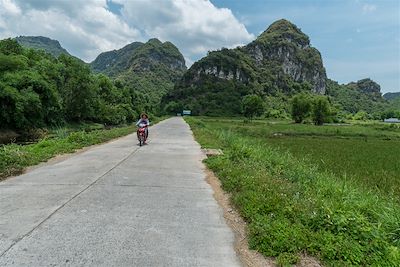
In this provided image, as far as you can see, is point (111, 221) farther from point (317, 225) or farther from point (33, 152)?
point (33, 152)

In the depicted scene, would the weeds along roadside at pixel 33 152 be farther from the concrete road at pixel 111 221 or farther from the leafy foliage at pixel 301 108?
the leafy foliage at pixel 301 108

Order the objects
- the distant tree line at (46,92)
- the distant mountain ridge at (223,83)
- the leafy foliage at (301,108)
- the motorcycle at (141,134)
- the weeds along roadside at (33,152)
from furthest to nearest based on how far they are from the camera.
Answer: the distant mountain ridge at (223,83)
the leafy foliage at (301,108)
the distant tree line at (46,92)
the motorcycle at (141,134)
the weeds along roadside at (33,152)

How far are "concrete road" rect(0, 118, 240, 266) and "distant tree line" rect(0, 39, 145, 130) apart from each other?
25900 millimetres

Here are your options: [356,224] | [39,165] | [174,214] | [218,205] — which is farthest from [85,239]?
[39,165]

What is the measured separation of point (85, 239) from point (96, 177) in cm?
473

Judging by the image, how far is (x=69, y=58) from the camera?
2136 inches

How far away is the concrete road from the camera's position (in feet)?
14.9

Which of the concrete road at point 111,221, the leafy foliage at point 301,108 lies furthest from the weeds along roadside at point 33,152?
the leafy foliage at point 301,108

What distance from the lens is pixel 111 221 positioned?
19.1 feet

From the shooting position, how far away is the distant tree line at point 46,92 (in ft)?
109

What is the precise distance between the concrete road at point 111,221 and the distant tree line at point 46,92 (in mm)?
25900

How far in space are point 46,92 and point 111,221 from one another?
35.3 metres

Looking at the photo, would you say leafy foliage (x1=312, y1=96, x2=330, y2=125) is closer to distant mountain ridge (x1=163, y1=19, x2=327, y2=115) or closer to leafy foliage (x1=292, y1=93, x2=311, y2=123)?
leafy foliage (x1=292, y1=93, x2=311, y2=123)

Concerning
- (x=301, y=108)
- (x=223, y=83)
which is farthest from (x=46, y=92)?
(x=223, y=83)
